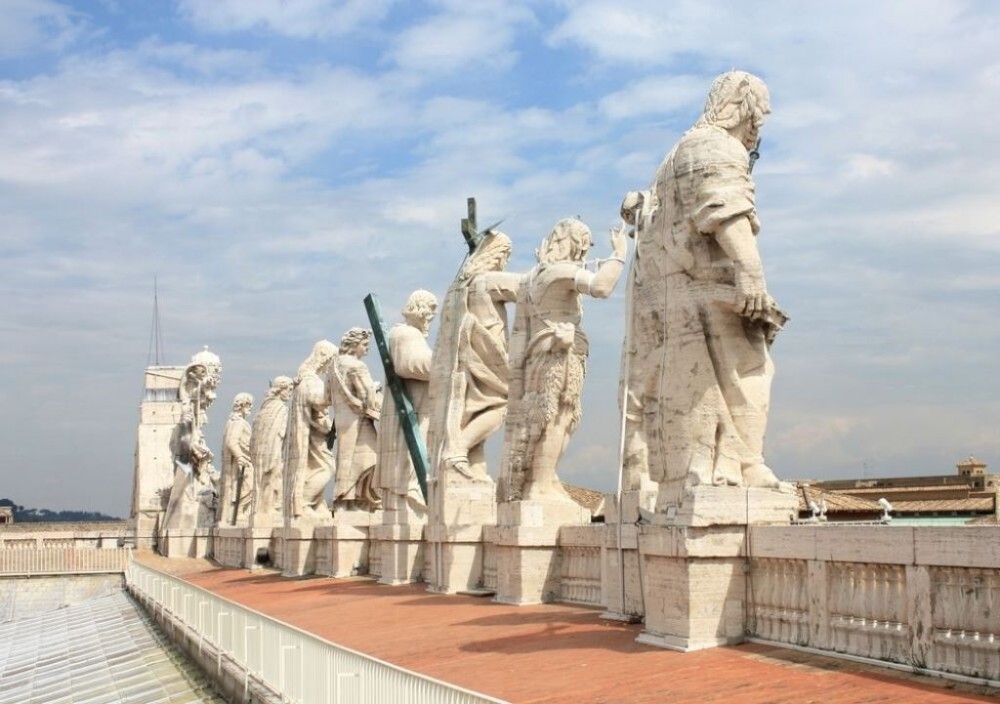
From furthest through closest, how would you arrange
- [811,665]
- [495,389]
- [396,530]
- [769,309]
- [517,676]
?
[396,530] < [495,389] < [769,309] < [517,676] < [811,665]

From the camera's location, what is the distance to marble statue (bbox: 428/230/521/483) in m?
15.7

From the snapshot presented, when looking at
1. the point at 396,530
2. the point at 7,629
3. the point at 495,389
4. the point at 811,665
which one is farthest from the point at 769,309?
the point at 7,629

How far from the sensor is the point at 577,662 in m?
8.23

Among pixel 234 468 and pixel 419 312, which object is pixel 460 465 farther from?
pixel 234 468

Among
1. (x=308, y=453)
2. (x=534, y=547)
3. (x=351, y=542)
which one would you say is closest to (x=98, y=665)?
(x=351, y=542)

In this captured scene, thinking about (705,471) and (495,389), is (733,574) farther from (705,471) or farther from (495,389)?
(495,389)

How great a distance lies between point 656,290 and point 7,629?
20903mm

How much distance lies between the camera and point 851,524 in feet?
24.6

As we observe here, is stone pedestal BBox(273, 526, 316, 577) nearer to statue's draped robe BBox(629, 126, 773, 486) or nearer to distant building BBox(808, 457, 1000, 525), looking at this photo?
distant building BBox(808, 457, 1000, 525)

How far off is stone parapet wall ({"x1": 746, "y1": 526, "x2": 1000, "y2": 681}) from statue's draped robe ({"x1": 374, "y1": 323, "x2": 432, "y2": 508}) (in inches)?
393

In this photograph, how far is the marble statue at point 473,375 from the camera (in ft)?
51.5

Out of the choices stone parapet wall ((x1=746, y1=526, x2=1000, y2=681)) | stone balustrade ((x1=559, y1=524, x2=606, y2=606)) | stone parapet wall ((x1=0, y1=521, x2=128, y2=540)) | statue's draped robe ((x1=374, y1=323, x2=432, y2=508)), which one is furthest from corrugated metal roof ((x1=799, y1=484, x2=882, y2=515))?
stone parapet wall ((x1=0, y1=521, x2=128, y2=540))

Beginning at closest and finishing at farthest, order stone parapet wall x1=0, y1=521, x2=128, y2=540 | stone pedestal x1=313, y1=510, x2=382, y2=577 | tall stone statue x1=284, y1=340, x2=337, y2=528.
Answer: stone pedestal x1=313, y1=510, x2=382, y2=577, tall stone statue x1=284, y1=340, x2=337, y2=528, stone parapet wall x1=0, y1=521, x2=128, y2=540

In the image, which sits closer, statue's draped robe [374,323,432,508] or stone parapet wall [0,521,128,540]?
statue's draped robe [374,323,432,508]
